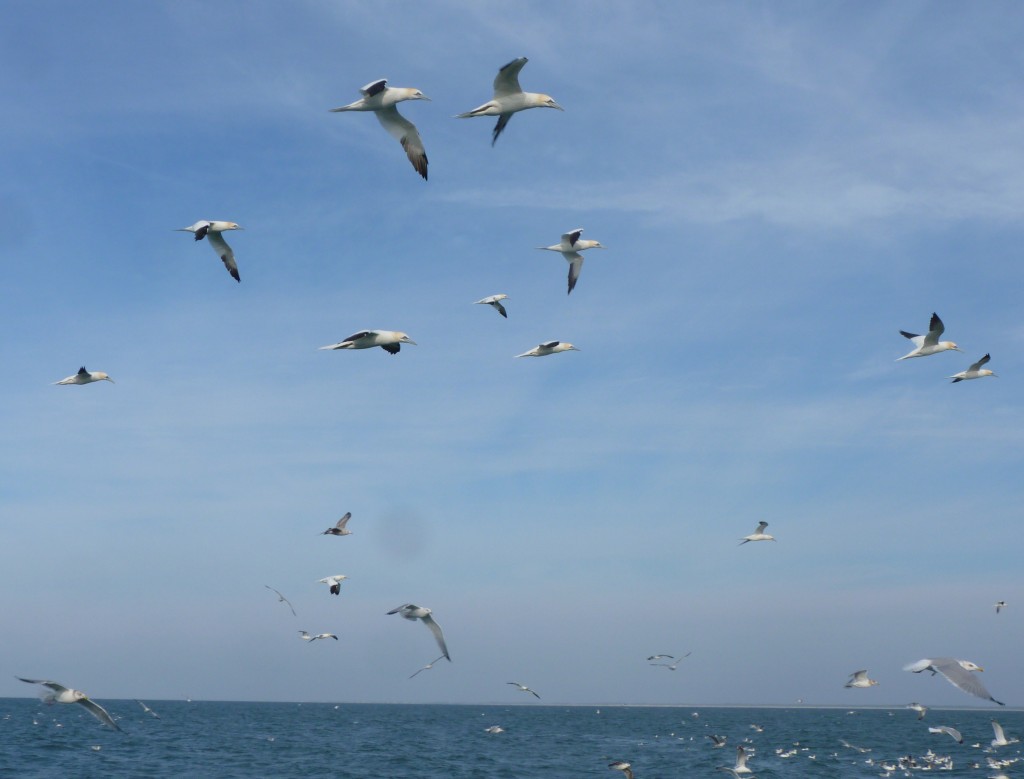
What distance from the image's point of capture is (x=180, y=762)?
5416cm

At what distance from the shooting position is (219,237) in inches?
1117

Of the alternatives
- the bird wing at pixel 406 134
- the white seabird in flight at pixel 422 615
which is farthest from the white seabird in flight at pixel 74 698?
the bird wing at pixel 406 134

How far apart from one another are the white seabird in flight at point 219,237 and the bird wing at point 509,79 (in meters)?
8.12

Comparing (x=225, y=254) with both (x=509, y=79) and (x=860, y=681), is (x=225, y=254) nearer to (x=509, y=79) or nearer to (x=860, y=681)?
(x=509, y=79)

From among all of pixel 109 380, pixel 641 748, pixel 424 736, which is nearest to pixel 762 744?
pixel 641 748

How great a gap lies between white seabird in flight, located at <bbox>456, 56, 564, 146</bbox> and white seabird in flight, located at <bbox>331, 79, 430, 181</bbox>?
4.46ft

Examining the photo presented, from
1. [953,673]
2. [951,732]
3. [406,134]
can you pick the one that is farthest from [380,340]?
[951,732]

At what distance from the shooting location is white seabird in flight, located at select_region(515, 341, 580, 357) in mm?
30484

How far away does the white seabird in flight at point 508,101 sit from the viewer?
2270 centimetres

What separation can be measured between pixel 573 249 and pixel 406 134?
9531 mm

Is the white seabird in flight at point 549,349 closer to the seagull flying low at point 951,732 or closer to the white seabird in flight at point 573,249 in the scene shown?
the white seabird in flight at point 573,249

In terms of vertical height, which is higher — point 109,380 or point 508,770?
point 109,380

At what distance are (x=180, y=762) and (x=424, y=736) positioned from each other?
3433 centimetres

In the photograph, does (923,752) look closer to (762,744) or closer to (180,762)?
(762,744)
